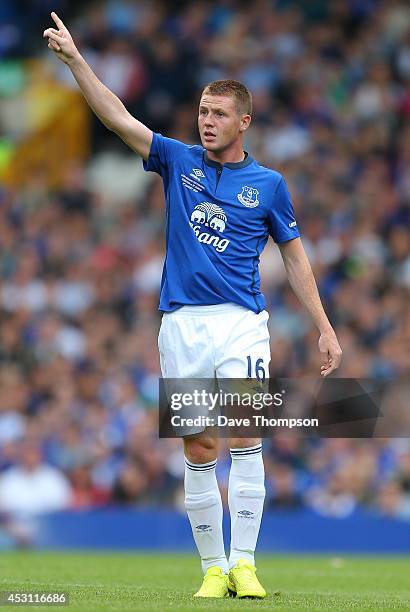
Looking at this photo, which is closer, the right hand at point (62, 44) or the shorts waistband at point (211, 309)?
the right hand at point (62, 44)

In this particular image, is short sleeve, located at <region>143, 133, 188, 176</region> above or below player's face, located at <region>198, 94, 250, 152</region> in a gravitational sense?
below

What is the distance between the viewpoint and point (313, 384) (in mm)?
14398

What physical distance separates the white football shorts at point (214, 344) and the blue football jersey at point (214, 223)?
0.06 meters

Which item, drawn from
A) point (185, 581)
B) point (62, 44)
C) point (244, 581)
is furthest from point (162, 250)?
point (244, 581)

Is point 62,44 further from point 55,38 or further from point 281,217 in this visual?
point 281,217

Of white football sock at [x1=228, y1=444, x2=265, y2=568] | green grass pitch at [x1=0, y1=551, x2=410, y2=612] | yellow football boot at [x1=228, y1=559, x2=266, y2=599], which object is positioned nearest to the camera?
green grass pitch at [x1=0, y1=551, x2=410, y2=612]

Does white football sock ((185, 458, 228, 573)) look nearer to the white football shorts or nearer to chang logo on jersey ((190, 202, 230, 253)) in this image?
the white football shorts

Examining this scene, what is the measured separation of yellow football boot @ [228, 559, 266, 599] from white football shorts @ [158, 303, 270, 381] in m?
1.02

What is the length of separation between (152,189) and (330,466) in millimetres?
5590

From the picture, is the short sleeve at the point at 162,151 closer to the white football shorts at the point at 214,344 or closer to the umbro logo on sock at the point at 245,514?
A: the white football shorts at the point at 214,344

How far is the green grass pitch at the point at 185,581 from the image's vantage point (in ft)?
22.0

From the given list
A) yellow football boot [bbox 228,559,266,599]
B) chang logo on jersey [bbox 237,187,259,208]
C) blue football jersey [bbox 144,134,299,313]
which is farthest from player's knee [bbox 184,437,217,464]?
chang logo on jersey [bbox 237,187,259,208]

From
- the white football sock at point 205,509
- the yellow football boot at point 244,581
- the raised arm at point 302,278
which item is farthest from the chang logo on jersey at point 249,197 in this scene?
the yellow football boot at point 244,581

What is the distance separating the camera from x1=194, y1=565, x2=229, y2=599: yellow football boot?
7.11 metres
